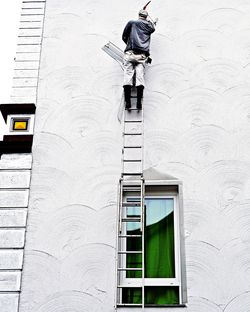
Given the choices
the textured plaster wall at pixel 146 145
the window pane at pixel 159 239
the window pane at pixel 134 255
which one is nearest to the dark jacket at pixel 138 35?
the textured plaster wall at pixel 146 145

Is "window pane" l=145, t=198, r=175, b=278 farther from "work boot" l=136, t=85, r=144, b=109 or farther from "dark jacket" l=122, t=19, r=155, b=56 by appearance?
"dark jacket" l=122, t=19, r=155, b=56

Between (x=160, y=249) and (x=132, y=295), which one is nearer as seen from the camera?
(x=132, y=295)

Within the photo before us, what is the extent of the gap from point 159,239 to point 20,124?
10.2ft

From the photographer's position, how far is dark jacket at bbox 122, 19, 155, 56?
1009 centimetres

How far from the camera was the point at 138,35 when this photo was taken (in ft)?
33.4

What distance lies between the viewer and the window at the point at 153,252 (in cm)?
849

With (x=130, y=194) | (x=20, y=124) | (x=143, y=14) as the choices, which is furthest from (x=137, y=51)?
(x=130, y=194)

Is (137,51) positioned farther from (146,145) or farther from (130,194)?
(130,194)

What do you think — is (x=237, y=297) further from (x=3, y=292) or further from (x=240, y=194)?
(x=3, y=292)

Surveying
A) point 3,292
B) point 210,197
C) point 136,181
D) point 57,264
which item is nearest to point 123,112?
point 136,181

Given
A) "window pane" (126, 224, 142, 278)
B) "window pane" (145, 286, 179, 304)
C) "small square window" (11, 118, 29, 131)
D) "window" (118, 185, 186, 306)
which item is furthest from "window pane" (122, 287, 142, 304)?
"small square window" (11, 118, 29, 131)

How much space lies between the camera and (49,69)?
10484mm

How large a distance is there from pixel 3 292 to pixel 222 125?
437 centimetres

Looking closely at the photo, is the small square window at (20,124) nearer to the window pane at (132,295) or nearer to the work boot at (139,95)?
the work boot at (139,95)
